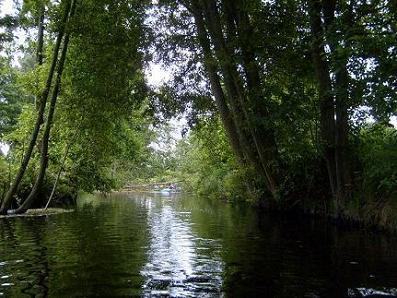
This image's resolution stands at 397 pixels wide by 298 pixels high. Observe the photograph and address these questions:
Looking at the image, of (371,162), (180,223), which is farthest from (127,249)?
(371,162)

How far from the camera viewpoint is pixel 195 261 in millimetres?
8594

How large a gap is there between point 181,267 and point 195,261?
0.64 metres

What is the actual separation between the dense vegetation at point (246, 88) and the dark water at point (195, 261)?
302 cm

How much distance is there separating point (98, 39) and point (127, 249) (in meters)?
11.0

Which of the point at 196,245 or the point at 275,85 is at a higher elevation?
the point at 275,85

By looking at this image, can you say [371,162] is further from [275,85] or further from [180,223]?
[180,223]

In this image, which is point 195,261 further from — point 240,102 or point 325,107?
point 240,102

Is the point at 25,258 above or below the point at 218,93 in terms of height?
below

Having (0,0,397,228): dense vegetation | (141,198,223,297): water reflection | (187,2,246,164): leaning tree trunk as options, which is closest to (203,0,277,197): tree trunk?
(0,0,397,228): dense vegetation

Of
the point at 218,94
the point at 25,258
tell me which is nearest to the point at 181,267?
the point at 25,258

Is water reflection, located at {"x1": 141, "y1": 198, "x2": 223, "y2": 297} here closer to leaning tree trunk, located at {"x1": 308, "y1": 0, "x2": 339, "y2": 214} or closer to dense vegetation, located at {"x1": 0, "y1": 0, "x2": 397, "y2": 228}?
dense vegetation, located at {"x1": 0, "y1": 0, "x2": 397, "y2": 228}

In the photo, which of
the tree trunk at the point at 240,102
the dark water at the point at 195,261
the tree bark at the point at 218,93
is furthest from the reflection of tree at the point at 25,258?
the tree bark at the point at 218,93

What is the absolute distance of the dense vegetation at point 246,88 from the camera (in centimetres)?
1259

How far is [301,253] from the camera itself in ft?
31.3
